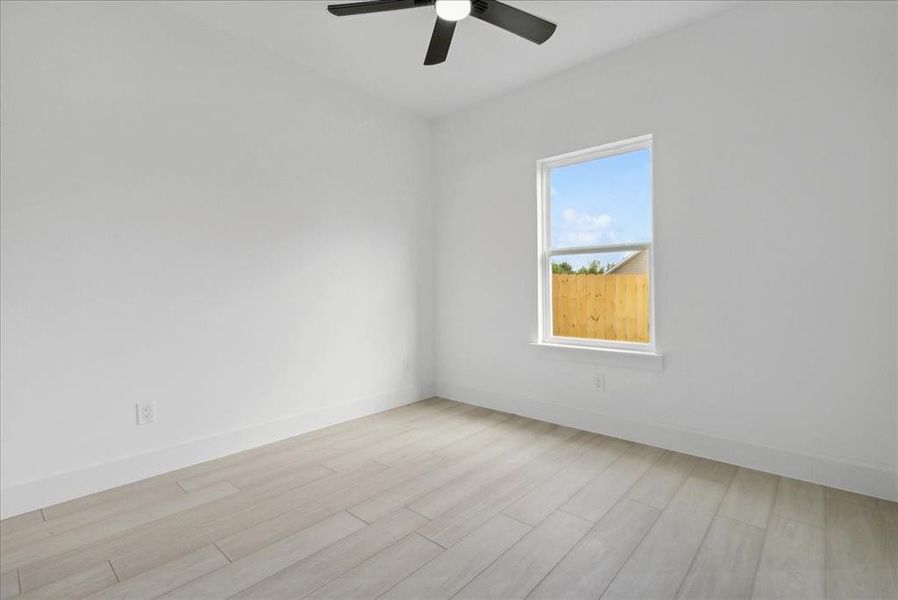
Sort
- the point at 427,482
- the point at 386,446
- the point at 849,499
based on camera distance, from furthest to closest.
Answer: the point at 386,446, the point at 427,482, the point at 849,499

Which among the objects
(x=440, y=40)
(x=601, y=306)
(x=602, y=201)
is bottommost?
(x=601, y=306)

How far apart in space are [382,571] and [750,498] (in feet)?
5.89

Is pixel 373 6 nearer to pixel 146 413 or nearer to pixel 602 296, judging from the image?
pixel 602 296

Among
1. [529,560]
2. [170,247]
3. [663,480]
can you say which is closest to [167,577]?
[529,560]

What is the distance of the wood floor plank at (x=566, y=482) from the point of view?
2141 millimetres

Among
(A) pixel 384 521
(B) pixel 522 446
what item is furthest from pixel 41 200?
(B) pixel 522 446

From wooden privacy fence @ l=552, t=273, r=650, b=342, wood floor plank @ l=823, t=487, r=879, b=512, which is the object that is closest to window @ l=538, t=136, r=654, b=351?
wooden privacy fence @ l=552, t=273, r=650, b=342

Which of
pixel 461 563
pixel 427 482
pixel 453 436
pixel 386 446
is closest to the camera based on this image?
pixel 461 563

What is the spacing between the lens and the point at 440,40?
2.36 metres

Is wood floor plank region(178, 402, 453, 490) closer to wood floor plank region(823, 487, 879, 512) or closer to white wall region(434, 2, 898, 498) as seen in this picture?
white wall region(434, 2, 898, 498)

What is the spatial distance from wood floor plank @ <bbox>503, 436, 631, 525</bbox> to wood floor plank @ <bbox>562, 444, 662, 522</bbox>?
38 mm

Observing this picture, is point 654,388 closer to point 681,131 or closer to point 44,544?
point 681,131

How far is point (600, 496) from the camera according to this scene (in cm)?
228

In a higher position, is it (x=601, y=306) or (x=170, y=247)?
(x=170, y=247)
